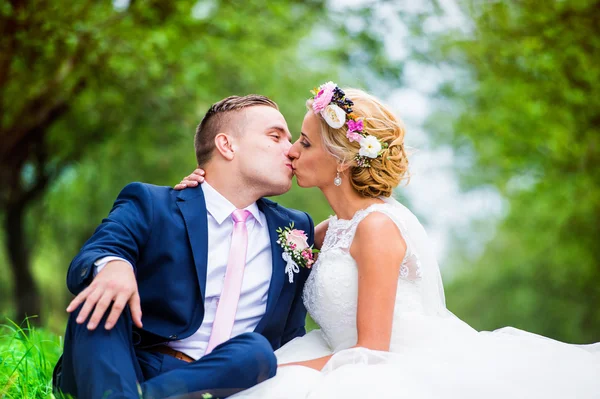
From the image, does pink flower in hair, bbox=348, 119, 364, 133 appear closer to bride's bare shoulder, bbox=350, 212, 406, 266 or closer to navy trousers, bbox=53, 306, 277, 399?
bride's bare shoulder, bbox=350, 212, 406, 266

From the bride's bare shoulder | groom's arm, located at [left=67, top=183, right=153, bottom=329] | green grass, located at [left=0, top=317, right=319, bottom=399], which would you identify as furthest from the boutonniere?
green grass, located at [left=0, top=317, right=319, bottom=399]

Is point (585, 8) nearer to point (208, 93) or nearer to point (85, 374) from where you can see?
point (208, 93)

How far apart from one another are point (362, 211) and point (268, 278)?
0.64 meters

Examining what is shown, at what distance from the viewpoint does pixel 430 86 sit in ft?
39.4

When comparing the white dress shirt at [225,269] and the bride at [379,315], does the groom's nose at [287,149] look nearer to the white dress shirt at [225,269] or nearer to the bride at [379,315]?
the bride at [379,315]

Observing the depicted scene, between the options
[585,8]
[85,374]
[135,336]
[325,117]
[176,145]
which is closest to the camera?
[85,374]

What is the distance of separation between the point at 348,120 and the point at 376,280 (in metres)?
0.96

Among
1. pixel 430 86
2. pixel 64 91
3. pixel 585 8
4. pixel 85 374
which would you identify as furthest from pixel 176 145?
pixel 85 374

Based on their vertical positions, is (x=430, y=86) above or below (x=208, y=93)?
above

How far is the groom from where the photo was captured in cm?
300

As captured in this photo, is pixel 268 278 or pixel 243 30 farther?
pixel 243 30

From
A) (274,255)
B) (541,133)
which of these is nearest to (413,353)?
(274,255)

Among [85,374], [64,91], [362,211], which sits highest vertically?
[64,91]

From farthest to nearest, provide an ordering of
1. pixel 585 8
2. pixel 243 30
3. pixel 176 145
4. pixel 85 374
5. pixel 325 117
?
pixel 176 145
pixel 243 30
pixel 585 8
pixel 325 117
pixel 85 374
